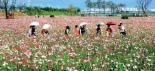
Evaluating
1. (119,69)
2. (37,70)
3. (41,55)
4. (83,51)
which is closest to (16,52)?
(41,55)

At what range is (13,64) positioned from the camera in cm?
1087

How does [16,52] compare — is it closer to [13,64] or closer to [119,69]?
[13,64]

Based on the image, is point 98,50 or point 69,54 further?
point 98,50

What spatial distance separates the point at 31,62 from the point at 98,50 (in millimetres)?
3218

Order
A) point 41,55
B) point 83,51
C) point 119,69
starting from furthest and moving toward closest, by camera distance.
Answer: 1. point 83,51
2. point 41,55
3. point 119,69

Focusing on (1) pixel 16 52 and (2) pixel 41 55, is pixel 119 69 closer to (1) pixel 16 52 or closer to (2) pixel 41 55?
(2) pixel 41 55

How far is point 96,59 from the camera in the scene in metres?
11.3

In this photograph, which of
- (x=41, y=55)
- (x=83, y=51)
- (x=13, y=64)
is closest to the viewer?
(x=13, y=64)

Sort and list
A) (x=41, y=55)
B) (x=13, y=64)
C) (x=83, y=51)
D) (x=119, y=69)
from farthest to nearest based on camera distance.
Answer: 1. (x=83, y=51)
2. (x=41, y=55)
3. (x=13, y=64)
4. (x=119, y=69)

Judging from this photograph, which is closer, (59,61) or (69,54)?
(59,61)

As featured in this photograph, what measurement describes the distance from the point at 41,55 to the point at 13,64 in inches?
58.0

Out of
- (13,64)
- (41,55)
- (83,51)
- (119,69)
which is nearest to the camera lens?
(119,69)

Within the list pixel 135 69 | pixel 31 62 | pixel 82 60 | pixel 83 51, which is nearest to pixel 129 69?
pixel 135 69

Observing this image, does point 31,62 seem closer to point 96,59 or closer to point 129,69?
point 96,59
